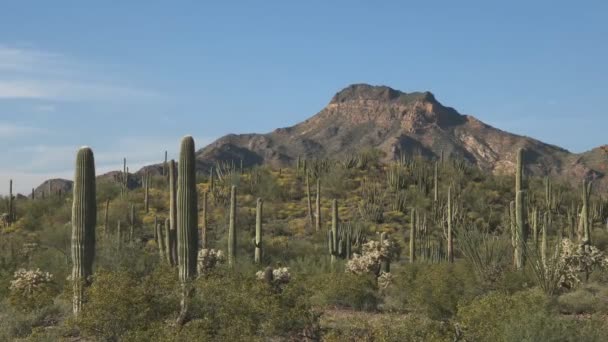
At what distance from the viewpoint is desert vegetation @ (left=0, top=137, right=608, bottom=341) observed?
13.5 metres

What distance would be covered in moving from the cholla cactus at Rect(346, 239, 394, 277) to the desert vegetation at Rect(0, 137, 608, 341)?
4 centimetres

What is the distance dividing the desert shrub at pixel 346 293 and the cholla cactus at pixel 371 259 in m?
1.77

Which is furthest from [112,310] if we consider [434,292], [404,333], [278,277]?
[434,292]

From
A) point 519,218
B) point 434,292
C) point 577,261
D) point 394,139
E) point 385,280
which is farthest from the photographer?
point 394,139

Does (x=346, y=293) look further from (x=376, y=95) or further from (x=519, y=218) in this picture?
(x=376, y=95)

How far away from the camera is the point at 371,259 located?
24719 millimetres

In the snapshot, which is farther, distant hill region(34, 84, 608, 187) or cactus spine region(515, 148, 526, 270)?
distant hill region(34, 84, 608, 187)

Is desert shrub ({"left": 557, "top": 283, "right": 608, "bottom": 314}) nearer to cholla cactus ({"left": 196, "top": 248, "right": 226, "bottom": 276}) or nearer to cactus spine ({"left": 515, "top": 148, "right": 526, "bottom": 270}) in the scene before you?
cactus spine ({"left": 515, "top": 148, "right": 526, "bottom": 270})

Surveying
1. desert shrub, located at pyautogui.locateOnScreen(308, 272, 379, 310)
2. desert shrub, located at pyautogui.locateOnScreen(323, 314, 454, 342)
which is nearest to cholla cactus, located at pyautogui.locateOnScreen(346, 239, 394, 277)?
desert shrub, located at pyautogui.locateOnScreen(308, 272, 379, 310)

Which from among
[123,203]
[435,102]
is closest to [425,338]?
[123,203]

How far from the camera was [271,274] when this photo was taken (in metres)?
21.3

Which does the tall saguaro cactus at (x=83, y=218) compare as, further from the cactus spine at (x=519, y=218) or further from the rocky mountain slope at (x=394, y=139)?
the rocky mountain slope at (x=394, y=139)

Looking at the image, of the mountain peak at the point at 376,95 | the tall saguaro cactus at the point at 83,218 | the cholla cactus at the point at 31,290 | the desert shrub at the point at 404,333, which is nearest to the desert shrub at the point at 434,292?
the desert shrub at the point at 404,333

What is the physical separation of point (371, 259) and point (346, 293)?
3.27 m
